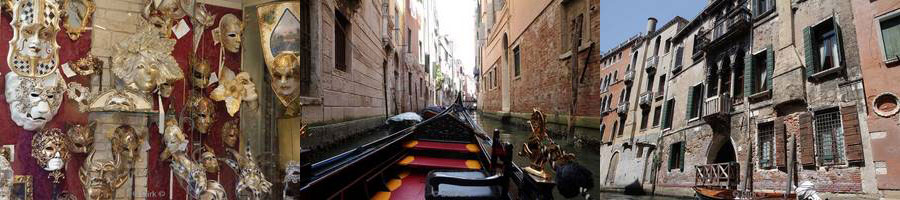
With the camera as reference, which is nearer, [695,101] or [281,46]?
[281,46]

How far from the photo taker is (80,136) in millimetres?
1925

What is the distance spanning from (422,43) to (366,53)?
0.21m

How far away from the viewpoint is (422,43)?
144cm

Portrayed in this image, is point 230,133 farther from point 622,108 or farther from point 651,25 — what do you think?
point 651,25

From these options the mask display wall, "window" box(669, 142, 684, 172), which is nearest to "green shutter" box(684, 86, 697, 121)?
"window" box(669, 142, 684, 172)

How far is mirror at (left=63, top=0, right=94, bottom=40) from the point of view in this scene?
192 centimetres

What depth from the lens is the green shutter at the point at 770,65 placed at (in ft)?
5.97

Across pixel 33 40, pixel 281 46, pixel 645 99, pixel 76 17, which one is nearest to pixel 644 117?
pixel 645 99

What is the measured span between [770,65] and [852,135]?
374mm

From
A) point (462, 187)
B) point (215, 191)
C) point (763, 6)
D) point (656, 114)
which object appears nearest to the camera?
point (462, 187)

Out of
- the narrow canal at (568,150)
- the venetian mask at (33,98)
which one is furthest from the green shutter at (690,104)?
the venetian mask at (33,98)

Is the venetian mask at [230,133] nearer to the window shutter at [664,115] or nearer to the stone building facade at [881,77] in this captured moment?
the window shutter at [664,115]

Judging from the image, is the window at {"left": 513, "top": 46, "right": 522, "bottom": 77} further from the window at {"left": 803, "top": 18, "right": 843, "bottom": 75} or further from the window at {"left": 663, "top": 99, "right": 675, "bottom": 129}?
the window at {"left": 803, "top": 18, "right": 843, "bottom": 75}

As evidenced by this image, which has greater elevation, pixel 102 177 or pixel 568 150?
pixel 568 150
